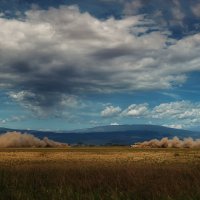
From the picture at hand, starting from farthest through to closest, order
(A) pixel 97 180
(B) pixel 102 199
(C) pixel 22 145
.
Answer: (C) pixel 22 145 < (A) pixel 97 180 < (B) pixel 102 199

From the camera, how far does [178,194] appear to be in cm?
1600

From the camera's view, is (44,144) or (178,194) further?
(44,144)

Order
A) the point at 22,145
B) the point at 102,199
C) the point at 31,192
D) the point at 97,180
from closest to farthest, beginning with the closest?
the point at 102,199, the point at 31,192, the point at 97,180, the point at 22,145

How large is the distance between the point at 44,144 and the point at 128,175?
473 ft

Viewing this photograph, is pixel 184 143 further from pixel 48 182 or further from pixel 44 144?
pixel 48 182

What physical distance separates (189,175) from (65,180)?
585cm

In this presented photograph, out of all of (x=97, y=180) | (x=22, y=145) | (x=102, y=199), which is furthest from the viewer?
(x=22, y=145)

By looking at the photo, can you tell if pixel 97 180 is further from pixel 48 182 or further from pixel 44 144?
pixel 44 144

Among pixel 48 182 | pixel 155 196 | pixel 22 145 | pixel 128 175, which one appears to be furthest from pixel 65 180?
pixel 22 145

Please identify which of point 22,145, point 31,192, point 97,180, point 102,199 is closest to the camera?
point 102,199

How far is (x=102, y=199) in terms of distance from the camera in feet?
51.4

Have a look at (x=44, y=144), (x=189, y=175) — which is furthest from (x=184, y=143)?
(x=189, y=175)

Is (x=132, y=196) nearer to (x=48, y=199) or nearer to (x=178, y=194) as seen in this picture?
(x=178, y=194)

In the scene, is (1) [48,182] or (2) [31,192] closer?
(2) [31,192]
